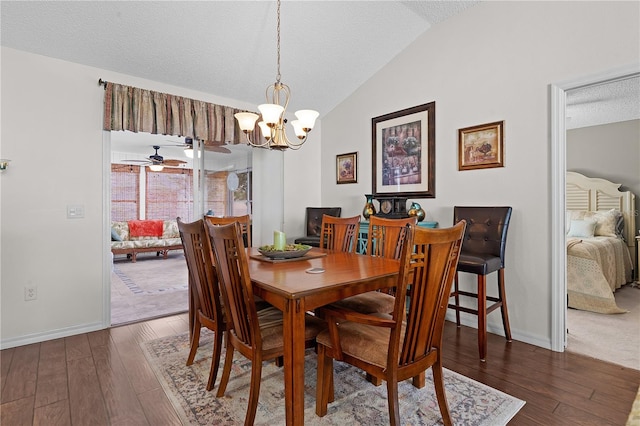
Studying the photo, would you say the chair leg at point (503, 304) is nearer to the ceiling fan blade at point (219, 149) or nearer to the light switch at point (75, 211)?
the ceiling fan blade at point (219, 149)

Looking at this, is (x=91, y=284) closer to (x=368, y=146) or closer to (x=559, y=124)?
(x=368, y=146)

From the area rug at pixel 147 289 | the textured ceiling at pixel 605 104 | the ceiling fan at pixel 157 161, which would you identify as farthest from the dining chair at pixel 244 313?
the ceiling fan at pixel 157 161

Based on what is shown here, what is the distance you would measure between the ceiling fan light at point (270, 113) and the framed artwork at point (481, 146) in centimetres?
191

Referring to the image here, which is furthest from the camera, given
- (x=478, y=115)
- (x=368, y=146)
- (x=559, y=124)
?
(x=368, y=146)

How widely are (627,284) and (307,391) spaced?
4863mm

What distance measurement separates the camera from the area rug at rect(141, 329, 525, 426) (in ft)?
5.74

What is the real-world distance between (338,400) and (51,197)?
2.87 m

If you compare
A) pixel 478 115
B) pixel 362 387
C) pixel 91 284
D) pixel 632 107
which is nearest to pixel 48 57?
pixel 91 284

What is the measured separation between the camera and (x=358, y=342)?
1590 mm

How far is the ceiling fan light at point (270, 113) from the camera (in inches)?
84.4

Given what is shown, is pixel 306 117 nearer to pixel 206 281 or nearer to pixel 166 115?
pixel 206 281

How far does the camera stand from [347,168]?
438 centimetres

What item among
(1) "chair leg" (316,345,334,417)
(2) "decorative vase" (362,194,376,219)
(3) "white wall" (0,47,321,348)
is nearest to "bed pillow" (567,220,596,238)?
(2) "decorative vase" (362,194,376,219)

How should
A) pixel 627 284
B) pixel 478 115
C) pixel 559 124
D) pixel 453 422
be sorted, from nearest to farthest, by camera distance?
1. pixel 453 422
2. pixel 559 124
3. pixel 478 115
4. pixel 627 284
